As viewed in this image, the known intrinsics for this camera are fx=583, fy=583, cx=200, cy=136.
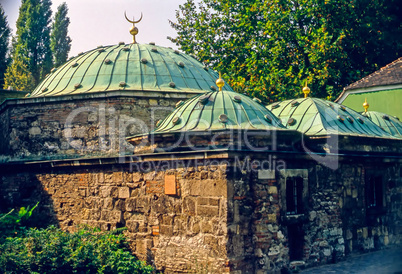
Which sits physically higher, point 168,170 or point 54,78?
point 54,78

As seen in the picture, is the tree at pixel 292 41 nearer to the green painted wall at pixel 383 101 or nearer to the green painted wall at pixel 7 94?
the green painted wall at pixel 383 101

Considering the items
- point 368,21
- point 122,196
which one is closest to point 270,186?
point 122,196

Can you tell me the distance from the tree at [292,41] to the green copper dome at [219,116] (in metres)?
11.4

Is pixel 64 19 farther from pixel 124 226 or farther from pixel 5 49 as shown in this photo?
pixel 124 226

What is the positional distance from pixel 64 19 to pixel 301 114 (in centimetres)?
2949

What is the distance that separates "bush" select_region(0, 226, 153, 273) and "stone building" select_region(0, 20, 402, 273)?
896mm

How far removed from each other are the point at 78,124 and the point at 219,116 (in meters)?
4.88

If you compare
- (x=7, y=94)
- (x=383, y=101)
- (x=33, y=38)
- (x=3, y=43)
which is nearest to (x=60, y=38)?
(x=33, y=38)

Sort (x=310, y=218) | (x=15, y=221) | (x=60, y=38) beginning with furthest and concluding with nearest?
(x=60, y=38) → (x=15, y=221) → (x=310, y=218)

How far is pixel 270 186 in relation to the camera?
40.7ft

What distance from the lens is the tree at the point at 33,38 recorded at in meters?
38.4

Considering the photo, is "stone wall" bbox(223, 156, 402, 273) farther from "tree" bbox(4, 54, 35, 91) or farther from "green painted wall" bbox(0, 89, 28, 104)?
"tree" bbox(4, 54, 35, 91)

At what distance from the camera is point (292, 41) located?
26.1 metres

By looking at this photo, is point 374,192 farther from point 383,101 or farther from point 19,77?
point 19,77
